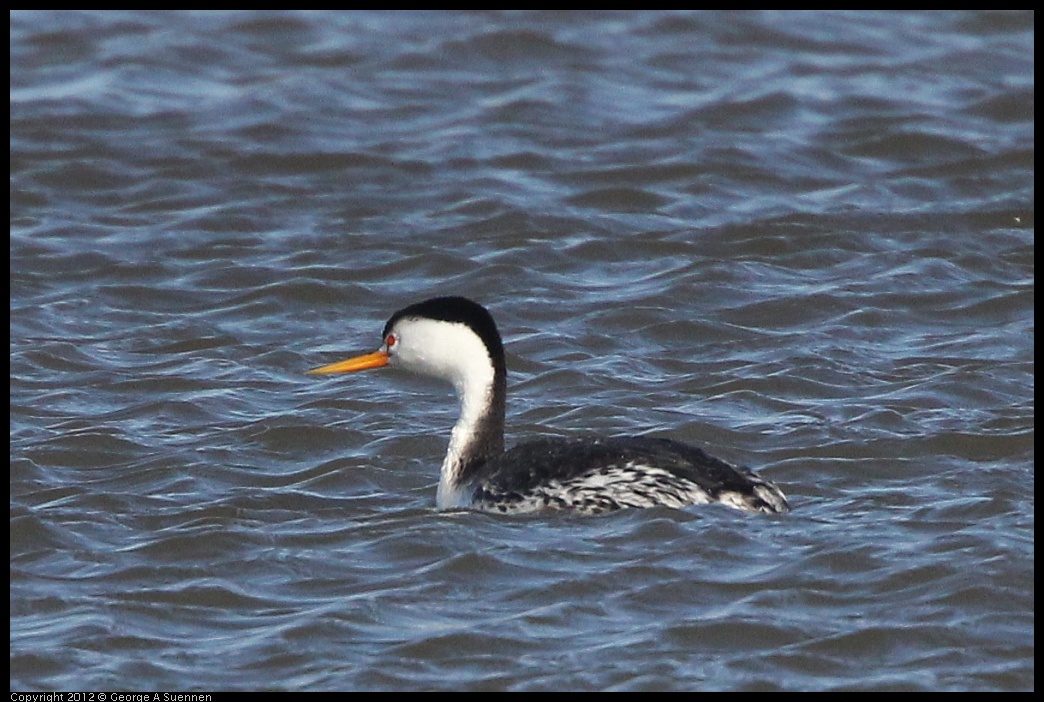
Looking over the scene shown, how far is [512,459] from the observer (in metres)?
8.53

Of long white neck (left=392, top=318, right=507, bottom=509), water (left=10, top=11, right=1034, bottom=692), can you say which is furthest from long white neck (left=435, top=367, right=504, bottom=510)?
water (left=10, top=11, right=1034, bottom=692)

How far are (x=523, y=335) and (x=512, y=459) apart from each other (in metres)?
2.68

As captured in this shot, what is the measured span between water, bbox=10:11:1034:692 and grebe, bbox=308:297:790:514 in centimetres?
12

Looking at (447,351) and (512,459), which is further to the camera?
(447,351)

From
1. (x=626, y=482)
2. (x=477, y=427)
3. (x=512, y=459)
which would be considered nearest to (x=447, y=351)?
(x=477, y=427)

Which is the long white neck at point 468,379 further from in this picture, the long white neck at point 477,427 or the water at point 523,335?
the water at point 523,335

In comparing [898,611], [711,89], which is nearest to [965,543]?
[898,611]

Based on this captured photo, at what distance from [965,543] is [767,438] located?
5.91ft

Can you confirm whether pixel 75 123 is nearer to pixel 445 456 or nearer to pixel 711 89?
pixel 711 89

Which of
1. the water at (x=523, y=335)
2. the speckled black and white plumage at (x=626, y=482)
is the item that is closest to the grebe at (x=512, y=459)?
the speckled black and white plumage at (x=626, y=482)

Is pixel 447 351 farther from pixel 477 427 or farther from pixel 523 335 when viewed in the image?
pixel 523 335

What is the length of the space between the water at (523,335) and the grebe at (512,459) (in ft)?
0.38

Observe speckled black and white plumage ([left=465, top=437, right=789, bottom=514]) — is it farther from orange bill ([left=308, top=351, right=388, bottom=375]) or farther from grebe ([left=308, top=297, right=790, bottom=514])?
orange bill ([left=308, top=351, right=388, bottom=375])

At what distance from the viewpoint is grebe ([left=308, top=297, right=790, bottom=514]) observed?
8.14 m
